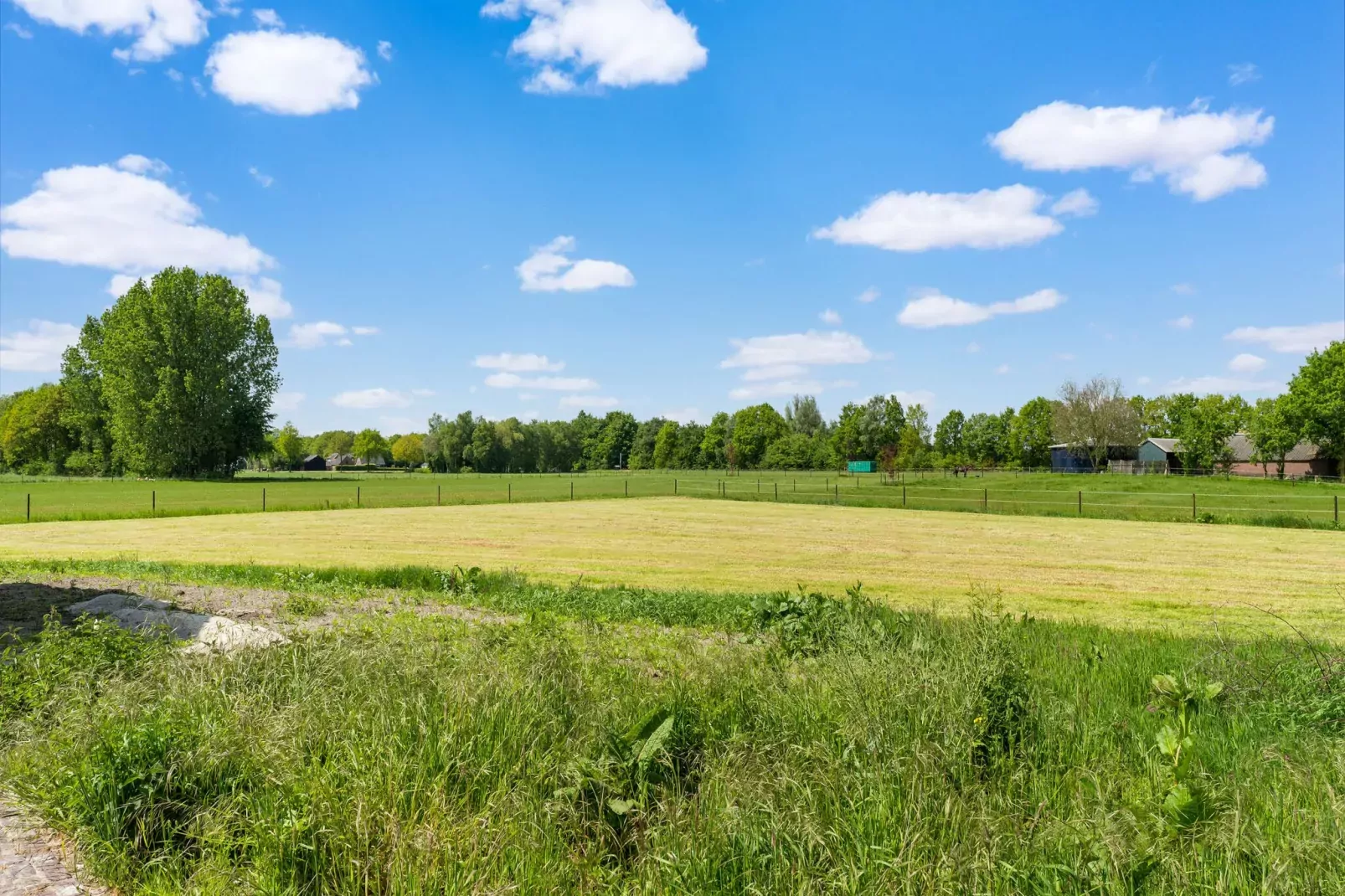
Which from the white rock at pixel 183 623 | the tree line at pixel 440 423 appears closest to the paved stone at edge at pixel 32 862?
the white rock at pixel 183 623

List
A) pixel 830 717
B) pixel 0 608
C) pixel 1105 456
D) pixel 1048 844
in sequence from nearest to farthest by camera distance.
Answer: pixel 1048 844
pixel 830 717
pixel 0 608
pixel 1105 456

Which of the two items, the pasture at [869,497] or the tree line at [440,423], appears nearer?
the pasture at [869,497]

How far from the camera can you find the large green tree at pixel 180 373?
244 ft

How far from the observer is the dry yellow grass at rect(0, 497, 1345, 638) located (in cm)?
1541

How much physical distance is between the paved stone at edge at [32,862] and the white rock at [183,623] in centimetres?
190

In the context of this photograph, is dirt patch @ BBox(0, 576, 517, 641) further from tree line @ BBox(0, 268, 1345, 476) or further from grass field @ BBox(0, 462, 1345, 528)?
tree line @ BBox(0, 268, 1345, 476)

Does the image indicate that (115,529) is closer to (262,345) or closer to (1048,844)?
(1048,844)

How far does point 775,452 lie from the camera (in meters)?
134

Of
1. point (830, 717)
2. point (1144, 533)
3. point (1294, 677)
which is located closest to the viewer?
point (830, 717)

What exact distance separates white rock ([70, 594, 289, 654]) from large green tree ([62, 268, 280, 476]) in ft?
251

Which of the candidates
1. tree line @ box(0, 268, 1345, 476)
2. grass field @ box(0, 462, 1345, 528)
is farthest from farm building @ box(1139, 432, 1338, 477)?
grass field @ box(0, 462, 1345, 528)

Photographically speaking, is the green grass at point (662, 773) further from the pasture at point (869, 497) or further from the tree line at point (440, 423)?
the tree line at point (440, 423)

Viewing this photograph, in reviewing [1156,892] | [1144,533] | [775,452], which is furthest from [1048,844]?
[775,452]

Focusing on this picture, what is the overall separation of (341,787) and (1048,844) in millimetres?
3936
